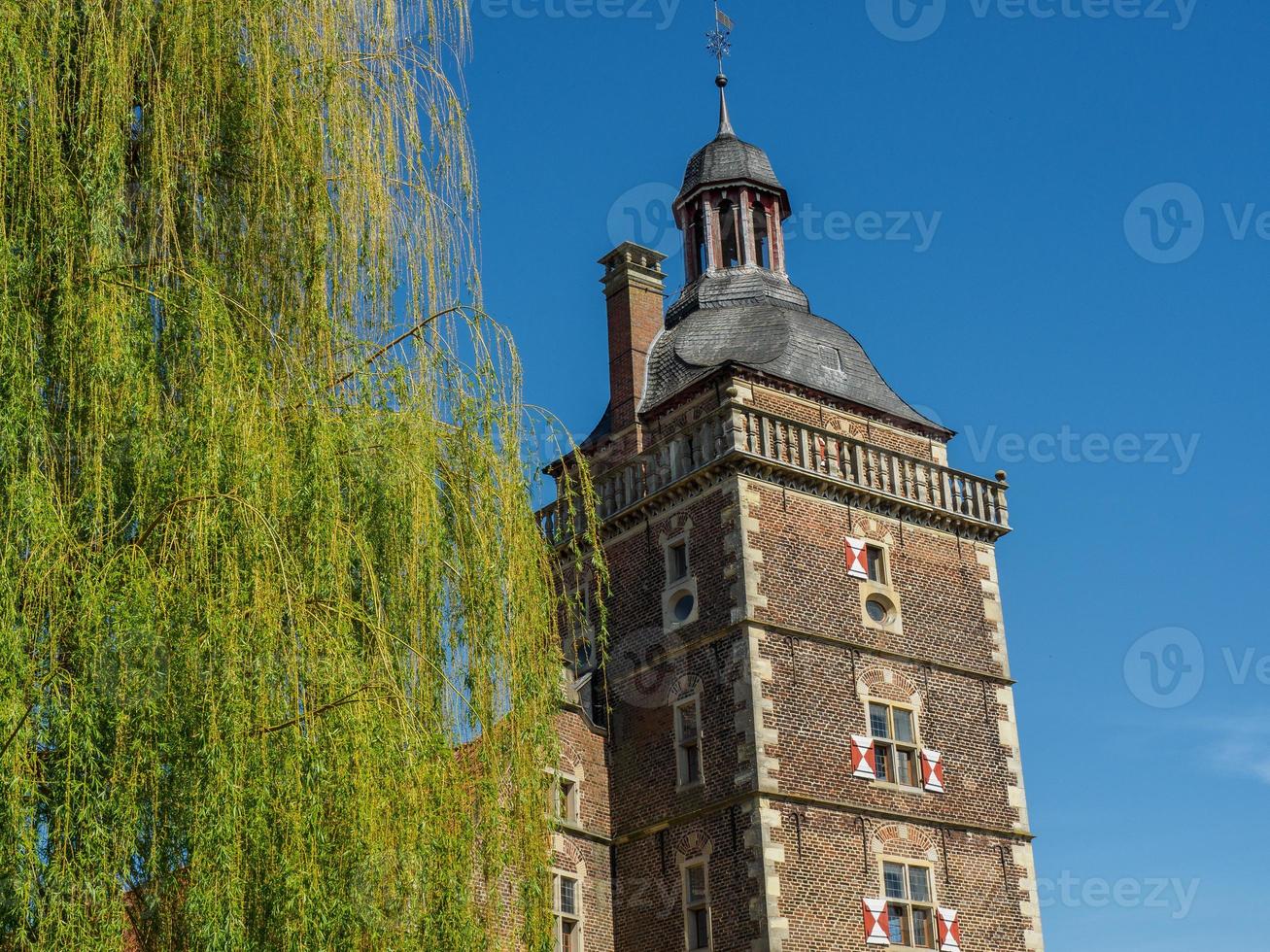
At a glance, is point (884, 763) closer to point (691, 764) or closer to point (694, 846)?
point (691, 764)

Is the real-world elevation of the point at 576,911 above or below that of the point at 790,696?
below

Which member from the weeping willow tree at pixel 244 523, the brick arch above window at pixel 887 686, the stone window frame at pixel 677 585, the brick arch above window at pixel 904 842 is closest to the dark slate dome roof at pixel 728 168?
the stone window frame at pixel 677 585

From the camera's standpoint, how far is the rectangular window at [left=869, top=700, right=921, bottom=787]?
22.8 metres

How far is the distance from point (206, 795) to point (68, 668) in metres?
1.10

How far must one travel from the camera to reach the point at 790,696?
22078 mm

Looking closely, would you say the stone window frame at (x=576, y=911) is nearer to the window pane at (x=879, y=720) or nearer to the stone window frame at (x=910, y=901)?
the stone window frame at (x=910, y=901)

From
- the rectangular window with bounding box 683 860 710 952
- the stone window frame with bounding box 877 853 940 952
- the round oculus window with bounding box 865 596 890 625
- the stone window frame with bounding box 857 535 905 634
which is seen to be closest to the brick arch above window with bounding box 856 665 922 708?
the stone window frame with bounding box 857 535 905 634

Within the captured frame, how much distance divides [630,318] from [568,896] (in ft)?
32.4

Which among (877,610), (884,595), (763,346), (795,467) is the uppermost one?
(763,346)

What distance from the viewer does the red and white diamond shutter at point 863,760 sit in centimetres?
2234

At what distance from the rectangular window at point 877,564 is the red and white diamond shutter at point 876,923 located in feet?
15.5

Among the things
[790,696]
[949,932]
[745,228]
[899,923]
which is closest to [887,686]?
[790,696]

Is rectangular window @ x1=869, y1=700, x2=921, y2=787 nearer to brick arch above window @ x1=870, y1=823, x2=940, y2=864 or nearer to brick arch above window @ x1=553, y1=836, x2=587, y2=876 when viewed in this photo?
brick arch above window @ x1=870, y1=823, x2=940, y2=864

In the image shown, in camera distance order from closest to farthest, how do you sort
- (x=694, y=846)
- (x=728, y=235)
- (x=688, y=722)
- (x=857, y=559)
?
(x=694, y=846), (x=688, y=722), (x=857, y=559), (x=728, y=235)
